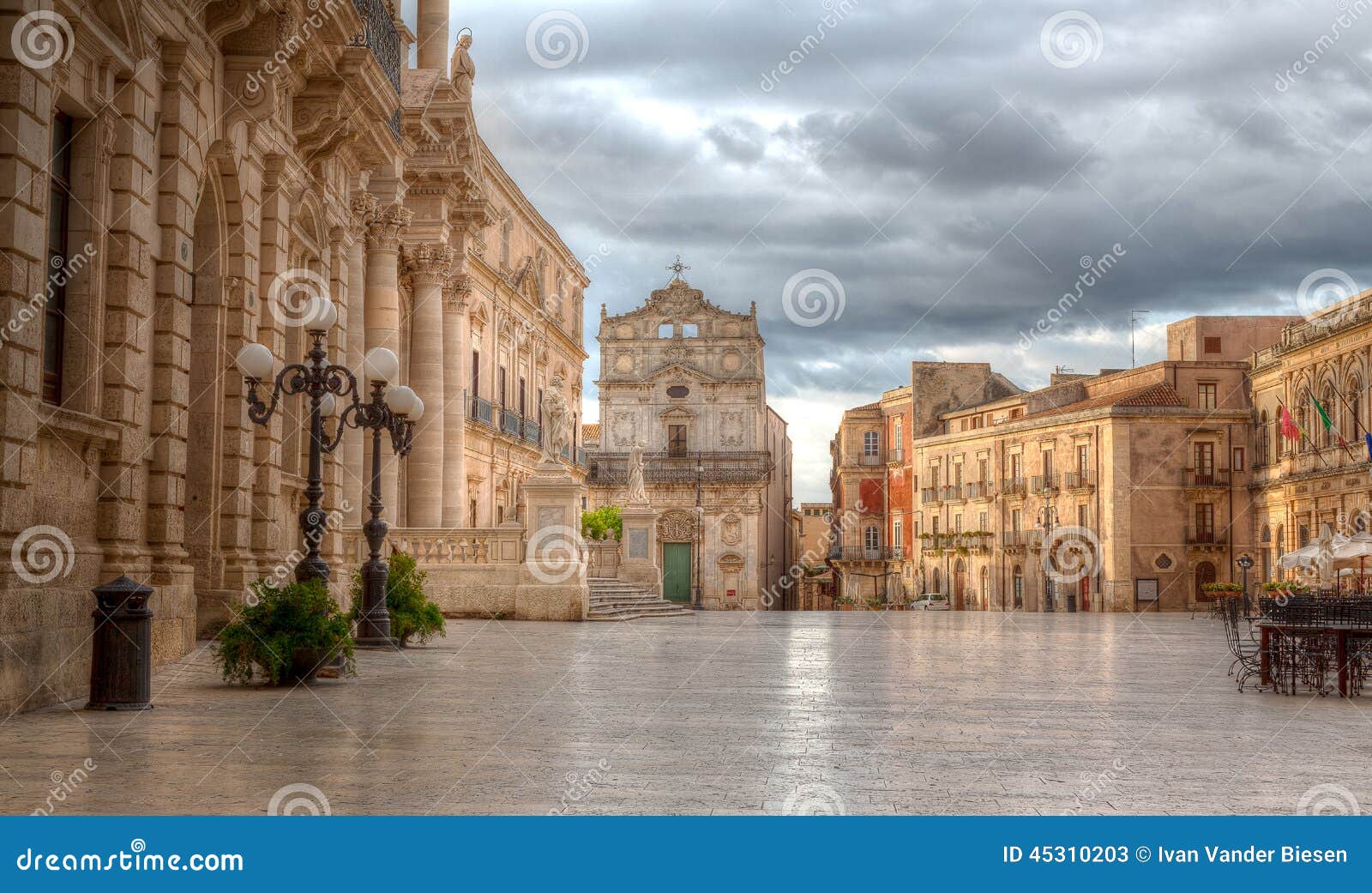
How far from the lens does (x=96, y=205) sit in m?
11.8

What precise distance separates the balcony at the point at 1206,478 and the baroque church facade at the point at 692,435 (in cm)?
2164

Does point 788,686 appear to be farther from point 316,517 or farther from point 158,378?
point 158,378

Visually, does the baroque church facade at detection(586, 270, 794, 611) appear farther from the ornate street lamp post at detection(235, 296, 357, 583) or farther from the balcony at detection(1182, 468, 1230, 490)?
the ornate street lamp post at detection(235, 296, 357, 583)

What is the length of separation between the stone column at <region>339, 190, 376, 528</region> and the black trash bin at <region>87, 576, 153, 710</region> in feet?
41.2

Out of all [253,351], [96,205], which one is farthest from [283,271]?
[96,205]

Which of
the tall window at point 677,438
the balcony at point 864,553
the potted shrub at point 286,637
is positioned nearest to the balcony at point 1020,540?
the balcony at point 864,553

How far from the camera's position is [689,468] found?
7369cm

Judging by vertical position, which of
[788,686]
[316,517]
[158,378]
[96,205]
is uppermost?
[96,205]

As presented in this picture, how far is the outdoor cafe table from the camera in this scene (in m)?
12.3

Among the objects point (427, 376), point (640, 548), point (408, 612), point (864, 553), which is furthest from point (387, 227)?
point (864, 553)

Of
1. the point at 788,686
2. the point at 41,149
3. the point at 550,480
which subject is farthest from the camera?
the point at 550,480

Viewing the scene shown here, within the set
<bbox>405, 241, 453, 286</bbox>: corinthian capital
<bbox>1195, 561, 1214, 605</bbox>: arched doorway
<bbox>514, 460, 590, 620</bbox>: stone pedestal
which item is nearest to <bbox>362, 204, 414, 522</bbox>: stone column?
<bbox>514, 460, 590, 620</bbox>: stone pedestal

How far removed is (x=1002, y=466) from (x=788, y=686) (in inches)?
2273

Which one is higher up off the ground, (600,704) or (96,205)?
(96,205)
